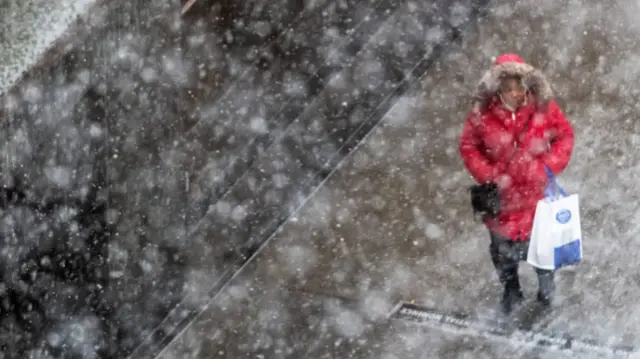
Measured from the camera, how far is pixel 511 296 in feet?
17.4

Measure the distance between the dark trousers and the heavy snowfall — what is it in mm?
205

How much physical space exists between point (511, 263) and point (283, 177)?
1.33 m

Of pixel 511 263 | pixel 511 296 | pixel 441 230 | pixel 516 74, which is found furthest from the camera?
pixel 441 230

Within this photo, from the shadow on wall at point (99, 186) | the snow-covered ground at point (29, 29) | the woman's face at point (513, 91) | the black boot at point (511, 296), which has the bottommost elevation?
the black boot at point (511, 296)

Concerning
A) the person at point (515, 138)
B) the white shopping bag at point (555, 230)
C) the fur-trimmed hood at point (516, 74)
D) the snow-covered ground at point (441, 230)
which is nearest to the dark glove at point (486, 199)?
the person at point (515, 138)

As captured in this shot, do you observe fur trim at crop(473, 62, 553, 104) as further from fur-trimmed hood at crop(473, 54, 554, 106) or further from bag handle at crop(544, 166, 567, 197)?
bag handle at crop(544, 166, 567, 197)

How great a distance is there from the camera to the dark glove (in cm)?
→ 463

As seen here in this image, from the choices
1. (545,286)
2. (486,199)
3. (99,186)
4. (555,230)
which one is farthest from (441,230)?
(99,186)

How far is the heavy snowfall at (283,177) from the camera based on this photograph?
4785 mm

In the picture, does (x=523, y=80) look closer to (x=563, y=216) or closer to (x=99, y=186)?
(x=563, y=216)

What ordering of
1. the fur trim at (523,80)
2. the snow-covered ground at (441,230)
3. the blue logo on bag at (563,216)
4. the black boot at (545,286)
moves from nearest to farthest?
the fur trim at (523,80) < the blue logo on bag at (563,216) < the black boot at (545,286) < the snow-covered ground at (441,230)

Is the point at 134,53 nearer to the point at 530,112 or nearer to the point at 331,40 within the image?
the point at 331,40

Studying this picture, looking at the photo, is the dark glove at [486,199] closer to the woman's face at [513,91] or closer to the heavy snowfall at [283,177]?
the woman's face at [513,91]

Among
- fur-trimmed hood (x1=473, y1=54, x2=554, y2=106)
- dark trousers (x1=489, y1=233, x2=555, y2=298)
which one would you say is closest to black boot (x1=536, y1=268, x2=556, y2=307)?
dark trousers (x1=489, y1=233, x2=555, y2=298)
